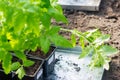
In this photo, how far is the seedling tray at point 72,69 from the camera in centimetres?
226

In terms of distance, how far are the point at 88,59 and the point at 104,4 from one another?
99 cm

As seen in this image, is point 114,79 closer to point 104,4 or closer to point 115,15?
point 115,15

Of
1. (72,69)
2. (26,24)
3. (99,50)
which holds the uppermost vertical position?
(26,24)

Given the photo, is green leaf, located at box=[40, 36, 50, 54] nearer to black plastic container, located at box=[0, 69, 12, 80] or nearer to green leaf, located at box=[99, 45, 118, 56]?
green leaf, located at box=[99, 45, 118, 56]

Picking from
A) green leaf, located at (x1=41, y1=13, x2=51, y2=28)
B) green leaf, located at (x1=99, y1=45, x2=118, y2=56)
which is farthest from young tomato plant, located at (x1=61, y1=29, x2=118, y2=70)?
green leaf, located at (x1=41, y1=13, x2=51, y2=28)

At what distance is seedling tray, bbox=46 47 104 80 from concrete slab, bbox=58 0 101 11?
0.70 m

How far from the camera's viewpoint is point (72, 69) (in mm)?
2330

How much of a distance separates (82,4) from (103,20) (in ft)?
0.98

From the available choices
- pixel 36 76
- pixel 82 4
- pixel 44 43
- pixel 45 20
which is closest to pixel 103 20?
pixel 82 4

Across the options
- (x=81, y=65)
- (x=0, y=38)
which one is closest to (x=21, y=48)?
(x=0, y=38)

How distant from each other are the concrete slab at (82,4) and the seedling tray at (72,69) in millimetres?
700

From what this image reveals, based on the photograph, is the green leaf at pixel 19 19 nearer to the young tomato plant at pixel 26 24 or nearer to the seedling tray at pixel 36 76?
the young tomato plant at pixel 26 24

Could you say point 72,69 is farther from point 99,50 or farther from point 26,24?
point 26,24

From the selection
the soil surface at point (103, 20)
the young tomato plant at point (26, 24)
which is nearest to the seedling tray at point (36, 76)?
→ the young tomato plant at point (26, 24)
